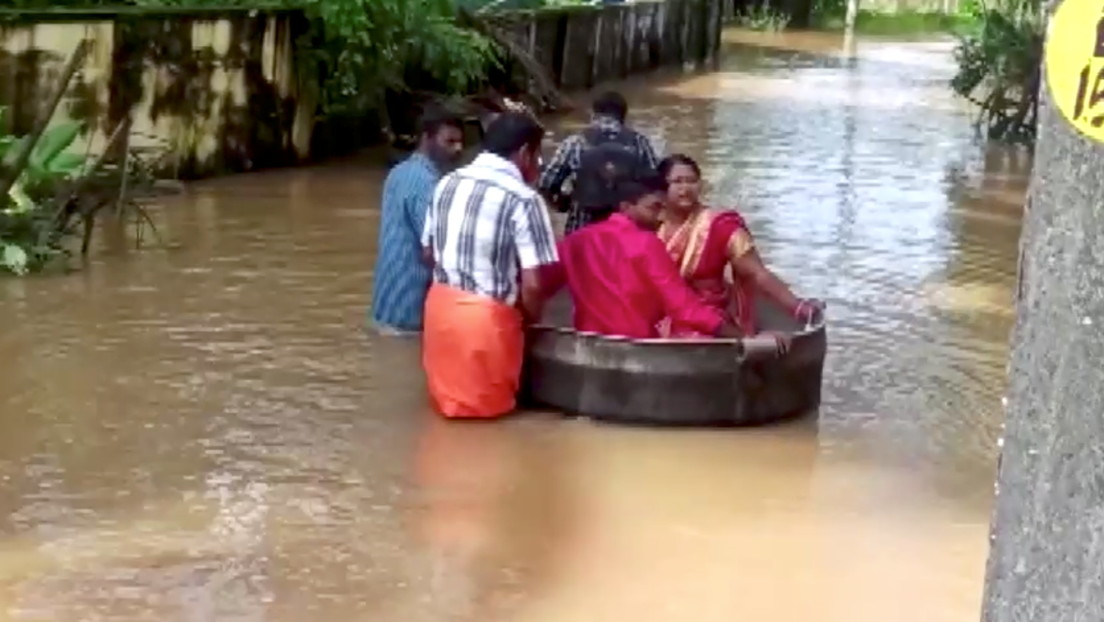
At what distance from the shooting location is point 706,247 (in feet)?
28.2

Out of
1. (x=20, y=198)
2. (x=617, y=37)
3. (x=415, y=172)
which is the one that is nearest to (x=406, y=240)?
(x=415, y=172)

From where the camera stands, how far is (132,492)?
730cm

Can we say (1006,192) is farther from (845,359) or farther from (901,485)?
(901,485)

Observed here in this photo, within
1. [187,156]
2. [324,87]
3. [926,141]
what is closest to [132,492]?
[187,156]

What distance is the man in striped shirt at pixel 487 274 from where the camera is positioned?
8.26 metres

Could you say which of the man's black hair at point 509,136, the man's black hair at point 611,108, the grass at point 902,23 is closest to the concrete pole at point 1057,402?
the man's black hair at point 509,136

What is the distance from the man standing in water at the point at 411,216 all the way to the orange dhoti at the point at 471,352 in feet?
3.94

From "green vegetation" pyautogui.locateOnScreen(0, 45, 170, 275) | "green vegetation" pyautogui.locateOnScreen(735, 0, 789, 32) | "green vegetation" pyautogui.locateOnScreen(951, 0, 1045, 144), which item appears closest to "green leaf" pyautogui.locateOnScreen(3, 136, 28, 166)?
"green vegetation" pyautogui.locateOnScreen(0, 45, 170, 275)

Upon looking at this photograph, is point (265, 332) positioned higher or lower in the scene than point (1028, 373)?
lower

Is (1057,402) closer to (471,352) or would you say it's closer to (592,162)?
(471,352)

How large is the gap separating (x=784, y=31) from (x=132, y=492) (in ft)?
119

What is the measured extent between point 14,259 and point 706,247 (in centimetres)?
449

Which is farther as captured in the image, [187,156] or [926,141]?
[926,141]

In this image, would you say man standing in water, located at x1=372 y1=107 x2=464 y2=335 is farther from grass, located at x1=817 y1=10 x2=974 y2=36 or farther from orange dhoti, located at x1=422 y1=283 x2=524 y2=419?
grass, located at x1=817 y1=10 x2=974 y2=36
